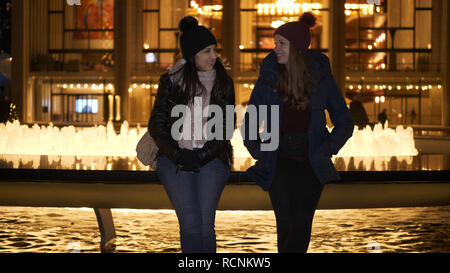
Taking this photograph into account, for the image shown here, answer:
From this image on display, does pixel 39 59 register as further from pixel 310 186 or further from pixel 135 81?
pixel 310 186

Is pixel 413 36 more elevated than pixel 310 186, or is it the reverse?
pixel 413 36

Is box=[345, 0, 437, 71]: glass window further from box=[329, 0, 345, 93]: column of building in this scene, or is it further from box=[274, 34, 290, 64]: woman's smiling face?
box=[274, 34, 290, 64]: woman's smiling face

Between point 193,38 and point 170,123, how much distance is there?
23.4 inches

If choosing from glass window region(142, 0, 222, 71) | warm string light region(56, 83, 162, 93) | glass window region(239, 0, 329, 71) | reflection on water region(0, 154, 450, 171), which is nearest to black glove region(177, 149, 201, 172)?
reflection on water region(0, 154, 450, 171)

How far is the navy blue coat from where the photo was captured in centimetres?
509

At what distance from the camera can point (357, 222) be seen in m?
10.2

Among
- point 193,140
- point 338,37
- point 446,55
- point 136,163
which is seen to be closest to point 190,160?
point 193,140

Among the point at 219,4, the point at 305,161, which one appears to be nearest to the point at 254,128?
the point at 305,161

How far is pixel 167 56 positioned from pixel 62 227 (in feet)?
159

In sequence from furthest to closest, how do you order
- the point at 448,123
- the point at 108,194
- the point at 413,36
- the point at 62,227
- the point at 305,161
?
the point at 413,36 → the point at 448,123 → the point at 62,227 → the point at 108,194 → the point at 305,161

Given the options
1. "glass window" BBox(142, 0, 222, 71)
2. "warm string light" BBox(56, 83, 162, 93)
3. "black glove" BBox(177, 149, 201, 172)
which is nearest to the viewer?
"black glove" BBox(177, 149, 201, 172)

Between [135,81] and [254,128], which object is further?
[135,81]

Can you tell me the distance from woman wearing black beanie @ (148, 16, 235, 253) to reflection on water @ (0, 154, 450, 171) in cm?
293

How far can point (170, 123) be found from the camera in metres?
5.23
